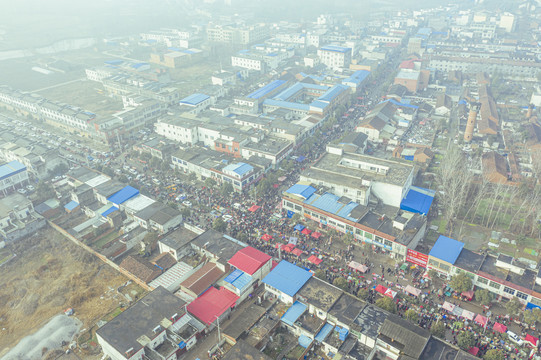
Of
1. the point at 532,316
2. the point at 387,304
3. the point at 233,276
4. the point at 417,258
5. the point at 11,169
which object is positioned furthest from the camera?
the point at 11,169

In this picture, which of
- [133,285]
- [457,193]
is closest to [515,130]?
[457,193]

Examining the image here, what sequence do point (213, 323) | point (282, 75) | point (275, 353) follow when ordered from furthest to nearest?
point (282, 75), point (213, 323), point (275, 353)

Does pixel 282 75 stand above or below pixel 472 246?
above

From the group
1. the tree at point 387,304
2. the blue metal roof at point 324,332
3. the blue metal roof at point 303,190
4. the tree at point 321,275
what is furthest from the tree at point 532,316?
the blue metal roof at point 303,190

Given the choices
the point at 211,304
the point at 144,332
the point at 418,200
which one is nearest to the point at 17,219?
the point at 144,332

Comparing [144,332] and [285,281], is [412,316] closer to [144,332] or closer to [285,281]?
[285,281]

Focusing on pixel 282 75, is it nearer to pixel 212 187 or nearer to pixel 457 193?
pixel 212 187

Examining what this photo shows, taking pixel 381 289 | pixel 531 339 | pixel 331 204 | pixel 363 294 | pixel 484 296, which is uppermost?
pixel 331 204
